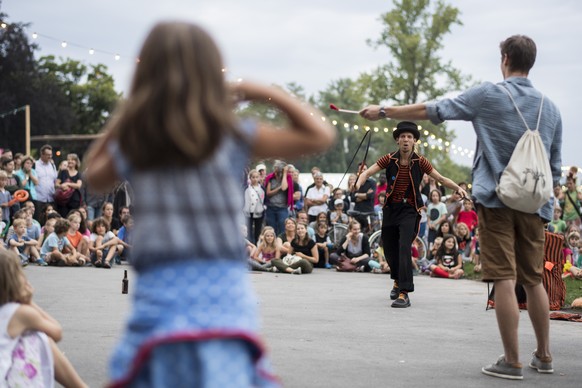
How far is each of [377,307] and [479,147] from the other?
484cm

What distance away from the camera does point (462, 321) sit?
9930 mm

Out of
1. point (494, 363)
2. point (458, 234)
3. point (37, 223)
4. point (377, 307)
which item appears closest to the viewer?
point (494, 363)

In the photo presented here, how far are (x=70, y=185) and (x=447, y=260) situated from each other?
23.8ft

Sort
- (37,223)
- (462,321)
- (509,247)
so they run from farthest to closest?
1. (37,223)
2. (462,321)
3. (509,247)

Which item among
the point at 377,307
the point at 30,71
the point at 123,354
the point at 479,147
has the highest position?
the point at 30,71

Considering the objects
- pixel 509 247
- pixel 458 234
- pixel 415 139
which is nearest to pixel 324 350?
pixel 509 247

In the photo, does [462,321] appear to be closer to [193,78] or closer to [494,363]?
[494,363]

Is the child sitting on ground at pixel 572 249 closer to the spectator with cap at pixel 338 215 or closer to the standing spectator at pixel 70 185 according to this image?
the spectator with cap at pixel 338 215

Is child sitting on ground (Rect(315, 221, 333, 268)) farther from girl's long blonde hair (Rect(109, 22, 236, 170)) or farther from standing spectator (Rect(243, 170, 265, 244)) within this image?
girl's long blonde hair (Rect(109, 22, 236, 170))

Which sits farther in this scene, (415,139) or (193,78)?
(415,139)

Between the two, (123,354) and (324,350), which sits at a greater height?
(123,354)

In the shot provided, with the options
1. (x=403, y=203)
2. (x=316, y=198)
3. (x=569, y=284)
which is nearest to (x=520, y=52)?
(x=403, y=203)

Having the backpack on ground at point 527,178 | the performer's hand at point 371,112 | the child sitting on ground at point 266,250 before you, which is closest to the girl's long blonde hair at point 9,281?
the performer's hand at point 371,112

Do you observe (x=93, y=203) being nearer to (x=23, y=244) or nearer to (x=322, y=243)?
(x=23, y=244)
